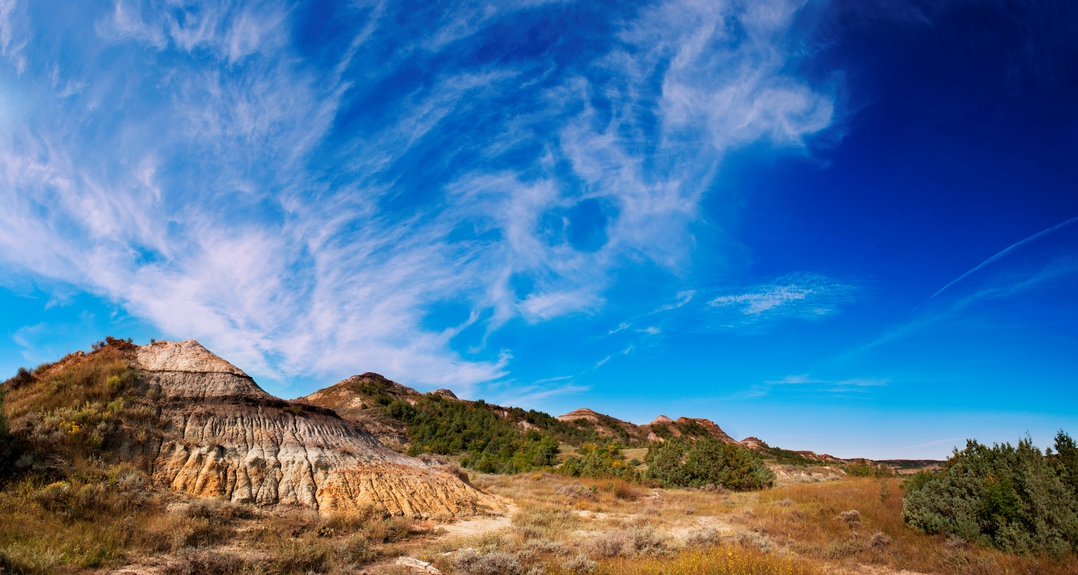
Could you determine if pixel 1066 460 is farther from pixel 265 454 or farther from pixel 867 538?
pixel 265 454

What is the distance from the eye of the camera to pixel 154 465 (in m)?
14.0

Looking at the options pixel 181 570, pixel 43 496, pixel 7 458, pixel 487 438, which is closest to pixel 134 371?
pixel 7 458

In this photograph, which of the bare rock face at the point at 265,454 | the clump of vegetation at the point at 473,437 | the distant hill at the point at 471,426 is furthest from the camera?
the distant hill at the point at 471,426

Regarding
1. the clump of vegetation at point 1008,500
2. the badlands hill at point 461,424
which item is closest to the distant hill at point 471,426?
the badlands hill at point 461,424

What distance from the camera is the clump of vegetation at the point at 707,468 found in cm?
2862

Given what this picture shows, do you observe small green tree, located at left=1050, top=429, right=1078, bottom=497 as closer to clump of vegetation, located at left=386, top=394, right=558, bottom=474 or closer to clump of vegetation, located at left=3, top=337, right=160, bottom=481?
clump of vegetation, located at left=3, top=337, right=160, bottom=481

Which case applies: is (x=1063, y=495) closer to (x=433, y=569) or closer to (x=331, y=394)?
(x=433, y=569)

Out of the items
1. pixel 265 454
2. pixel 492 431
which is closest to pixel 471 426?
pixel 492 431

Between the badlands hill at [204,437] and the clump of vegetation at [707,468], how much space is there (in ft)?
54.0

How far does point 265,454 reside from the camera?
16.3m

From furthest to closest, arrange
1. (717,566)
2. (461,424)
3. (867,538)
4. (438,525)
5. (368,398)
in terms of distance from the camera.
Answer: (368,398) < (461,424) < (438,525) < (867,538) < (717,566)

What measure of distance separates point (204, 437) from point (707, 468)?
2779 centimetres

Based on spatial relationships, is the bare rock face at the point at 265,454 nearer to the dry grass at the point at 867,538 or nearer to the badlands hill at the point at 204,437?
the badlands hill at the point at 204,437

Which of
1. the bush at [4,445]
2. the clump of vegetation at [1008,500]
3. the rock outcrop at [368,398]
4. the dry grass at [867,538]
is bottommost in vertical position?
the dry grass at [867,538]
